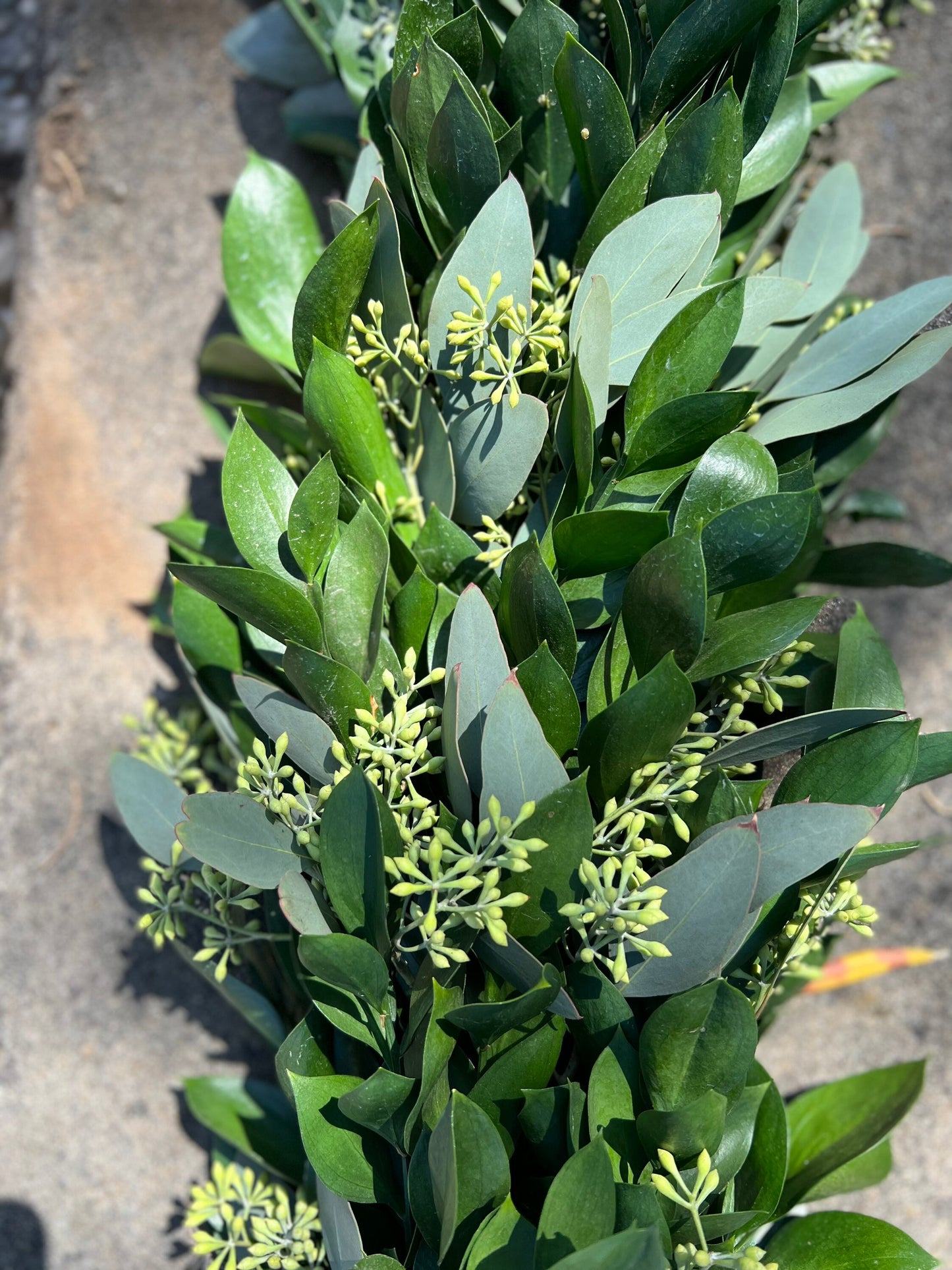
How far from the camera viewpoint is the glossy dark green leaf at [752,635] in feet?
2.06

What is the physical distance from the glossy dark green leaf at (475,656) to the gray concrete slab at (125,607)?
0.66 meters

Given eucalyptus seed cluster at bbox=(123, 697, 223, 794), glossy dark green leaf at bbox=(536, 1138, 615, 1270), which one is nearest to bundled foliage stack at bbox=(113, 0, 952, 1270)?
glossy dark green leaf at bbox=(536, 1138, 615, 1270)

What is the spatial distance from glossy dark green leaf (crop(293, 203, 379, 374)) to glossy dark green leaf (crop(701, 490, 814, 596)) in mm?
336

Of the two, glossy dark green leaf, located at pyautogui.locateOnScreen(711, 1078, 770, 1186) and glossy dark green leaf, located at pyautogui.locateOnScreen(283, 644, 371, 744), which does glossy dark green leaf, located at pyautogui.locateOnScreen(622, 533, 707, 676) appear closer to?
glossy dark green leaf, located at pyautogui.locateOnScreen(283, 644, 371, 744)

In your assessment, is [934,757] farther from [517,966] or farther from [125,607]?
[125,607]

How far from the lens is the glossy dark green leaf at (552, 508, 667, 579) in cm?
64

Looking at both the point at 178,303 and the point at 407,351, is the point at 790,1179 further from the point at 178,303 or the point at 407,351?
the point at 178,303

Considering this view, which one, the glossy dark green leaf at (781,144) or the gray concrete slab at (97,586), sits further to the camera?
the gray concrete slab at (97,586)

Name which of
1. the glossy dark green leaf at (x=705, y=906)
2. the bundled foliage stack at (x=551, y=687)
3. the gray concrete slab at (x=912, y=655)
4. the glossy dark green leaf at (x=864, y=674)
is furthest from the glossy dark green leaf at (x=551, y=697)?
the gray concrete slab at (x=912, y=655)

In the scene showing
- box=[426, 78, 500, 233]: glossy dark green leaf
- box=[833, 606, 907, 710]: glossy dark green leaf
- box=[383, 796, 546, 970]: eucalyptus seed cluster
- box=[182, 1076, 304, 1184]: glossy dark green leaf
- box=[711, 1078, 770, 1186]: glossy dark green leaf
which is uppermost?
box=[426, 78, 500, 233]: glossy dark green leaf

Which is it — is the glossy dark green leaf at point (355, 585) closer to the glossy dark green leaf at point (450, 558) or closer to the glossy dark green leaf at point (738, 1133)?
the glossy dark green leaf at point (450, 558)

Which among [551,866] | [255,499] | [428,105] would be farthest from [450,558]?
[428,105]

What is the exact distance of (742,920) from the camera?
61 cm

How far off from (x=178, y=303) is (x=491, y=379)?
75cm
